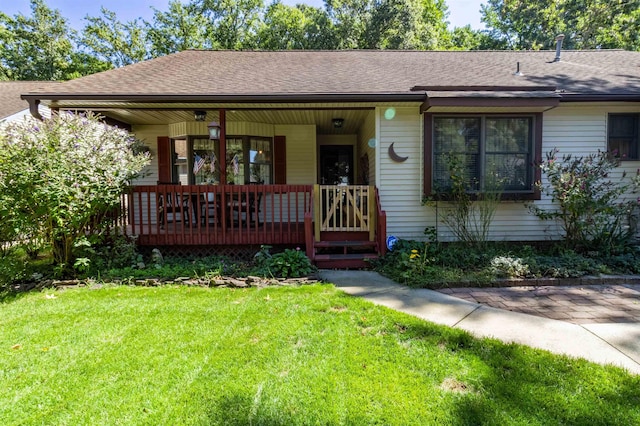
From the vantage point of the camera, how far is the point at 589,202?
5.39 meters

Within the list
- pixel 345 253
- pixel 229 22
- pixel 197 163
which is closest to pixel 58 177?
pixel 197 163

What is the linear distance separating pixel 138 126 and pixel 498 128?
8256 millimetres

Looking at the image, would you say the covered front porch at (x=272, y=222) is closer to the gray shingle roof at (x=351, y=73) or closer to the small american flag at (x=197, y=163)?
the gray shingle roof at (x=351, y=73)

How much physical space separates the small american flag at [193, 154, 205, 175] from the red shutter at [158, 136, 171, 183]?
711 mm

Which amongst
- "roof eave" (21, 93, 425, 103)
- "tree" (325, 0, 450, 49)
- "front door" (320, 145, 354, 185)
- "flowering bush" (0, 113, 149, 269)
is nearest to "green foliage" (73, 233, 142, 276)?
"flowering bush" (0, 113, 149, 269)

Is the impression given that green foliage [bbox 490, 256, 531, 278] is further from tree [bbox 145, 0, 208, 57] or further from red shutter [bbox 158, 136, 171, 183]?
tree [bbox 145, 0, 208, 57]

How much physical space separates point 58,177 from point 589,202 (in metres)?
7.88

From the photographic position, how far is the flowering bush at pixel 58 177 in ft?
14.1

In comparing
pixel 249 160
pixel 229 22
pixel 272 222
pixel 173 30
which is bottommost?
pixel 272 222

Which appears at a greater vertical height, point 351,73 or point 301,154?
point 351,73

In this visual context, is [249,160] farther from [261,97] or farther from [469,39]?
[469,39]

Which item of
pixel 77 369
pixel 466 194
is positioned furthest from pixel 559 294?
pixel 77 369

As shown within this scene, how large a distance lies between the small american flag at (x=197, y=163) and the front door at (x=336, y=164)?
3.39 meters

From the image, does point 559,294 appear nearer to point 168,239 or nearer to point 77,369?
point 77,369
